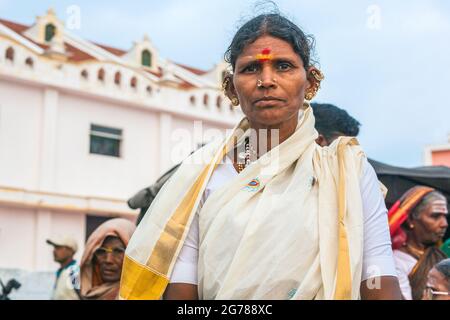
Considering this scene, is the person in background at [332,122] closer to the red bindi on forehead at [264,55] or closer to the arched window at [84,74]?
the red bindi on forehead at [264,55]

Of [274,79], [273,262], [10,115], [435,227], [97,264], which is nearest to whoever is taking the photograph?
[273,262]

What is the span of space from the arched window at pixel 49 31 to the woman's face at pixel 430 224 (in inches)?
718

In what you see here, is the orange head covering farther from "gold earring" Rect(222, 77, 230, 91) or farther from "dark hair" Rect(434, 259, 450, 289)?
"gold earring" Rect(222, 77, 230, 91)

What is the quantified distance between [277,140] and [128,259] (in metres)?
0.46

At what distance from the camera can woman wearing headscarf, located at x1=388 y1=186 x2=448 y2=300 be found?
183 inches

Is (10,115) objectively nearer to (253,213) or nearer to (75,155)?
(75,155)

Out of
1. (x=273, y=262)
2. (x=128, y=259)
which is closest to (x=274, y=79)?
(x=273, y=262)

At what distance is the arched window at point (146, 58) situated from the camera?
23.6 metres

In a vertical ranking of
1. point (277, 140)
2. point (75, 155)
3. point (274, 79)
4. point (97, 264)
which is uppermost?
point (75, 155)

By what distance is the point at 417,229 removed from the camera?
188 inches

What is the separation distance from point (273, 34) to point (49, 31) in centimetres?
2074

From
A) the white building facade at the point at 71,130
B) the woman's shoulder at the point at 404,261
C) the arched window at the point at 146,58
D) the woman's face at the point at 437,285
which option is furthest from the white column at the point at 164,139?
the woman's face at the point at 437,285

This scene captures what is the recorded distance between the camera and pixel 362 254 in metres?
1.71

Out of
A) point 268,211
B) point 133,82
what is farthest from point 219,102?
point 268,211
